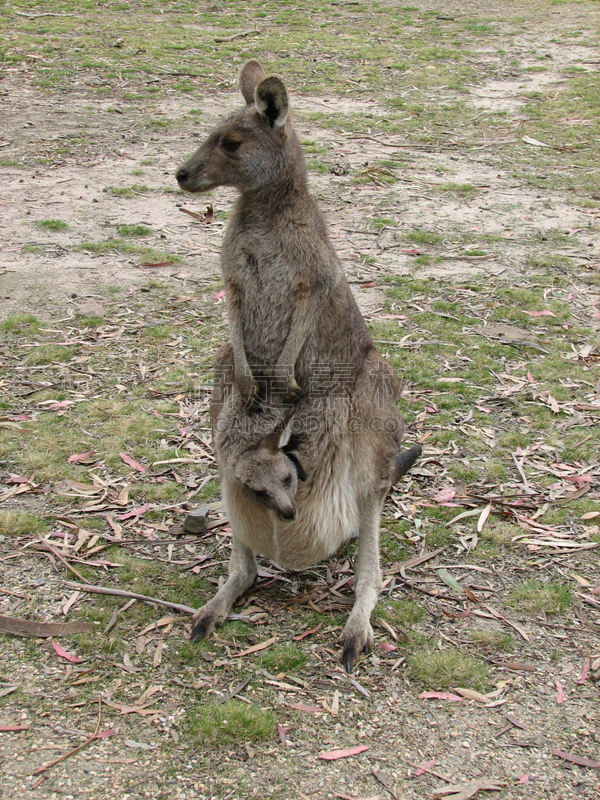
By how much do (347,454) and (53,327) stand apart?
310cm

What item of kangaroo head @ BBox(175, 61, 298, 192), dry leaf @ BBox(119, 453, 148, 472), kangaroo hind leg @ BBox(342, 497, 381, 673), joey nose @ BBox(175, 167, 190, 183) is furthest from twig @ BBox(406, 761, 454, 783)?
joey nose @ BBox(175, 167, 190, 183)

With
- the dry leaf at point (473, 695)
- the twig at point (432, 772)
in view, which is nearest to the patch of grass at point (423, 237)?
the dry leaf at point (473, 695)

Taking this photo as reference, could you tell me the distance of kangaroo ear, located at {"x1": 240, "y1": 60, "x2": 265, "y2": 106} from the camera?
149 inches

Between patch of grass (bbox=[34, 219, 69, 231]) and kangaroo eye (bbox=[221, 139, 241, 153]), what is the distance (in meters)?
3.98

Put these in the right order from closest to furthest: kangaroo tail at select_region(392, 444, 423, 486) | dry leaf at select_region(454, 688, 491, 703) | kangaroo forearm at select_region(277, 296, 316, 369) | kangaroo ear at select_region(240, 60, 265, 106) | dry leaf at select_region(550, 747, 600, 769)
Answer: dry leaf at select_region(550, 747, 600, 769), dry leaf at select_region(454, 688, 491, 703), kangaroo forearm at select_region(277, 296, 316, 369), kangaroo ear at select_region(240, 60, 265, 106), kangaroo tail at select_region(392, 444, 423, 486)

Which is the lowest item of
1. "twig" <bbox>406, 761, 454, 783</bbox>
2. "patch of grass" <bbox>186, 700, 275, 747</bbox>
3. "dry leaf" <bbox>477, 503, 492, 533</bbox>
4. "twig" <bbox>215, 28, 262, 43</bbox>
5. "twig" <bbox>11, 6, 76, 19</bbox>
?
"dry leaf" <bbox>477, 503, 492, 533</bbox>

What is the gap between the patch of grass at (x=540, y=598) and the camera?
3559 millimetres

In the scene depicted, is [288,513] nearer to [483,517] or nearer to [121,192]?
[483,517]

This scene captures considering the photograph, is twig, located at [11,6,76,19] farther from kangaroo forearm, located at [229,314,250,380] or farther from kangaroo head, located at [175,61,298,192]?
kangaroo forearm, located at [229,314,250,380]

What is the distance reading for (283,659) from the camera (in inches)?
127

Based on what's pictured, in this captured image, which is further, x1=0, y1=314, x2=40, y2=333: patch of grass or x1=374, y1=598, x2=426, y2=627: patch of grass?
x1=0, y1=314, x2=40, y2=333: patch of grass

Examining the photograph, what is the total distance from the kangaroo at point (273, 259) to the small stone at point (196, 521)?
77 cm

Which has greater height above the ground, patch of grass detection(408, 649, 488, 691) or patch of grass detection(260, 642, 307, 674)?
patch of grass detection(260, 642, 307, 674)

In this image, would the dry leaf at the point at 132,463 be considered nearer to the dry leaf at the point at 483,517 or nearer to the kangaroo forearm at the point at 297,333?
the kangaroo forearm at the point at 297,333
